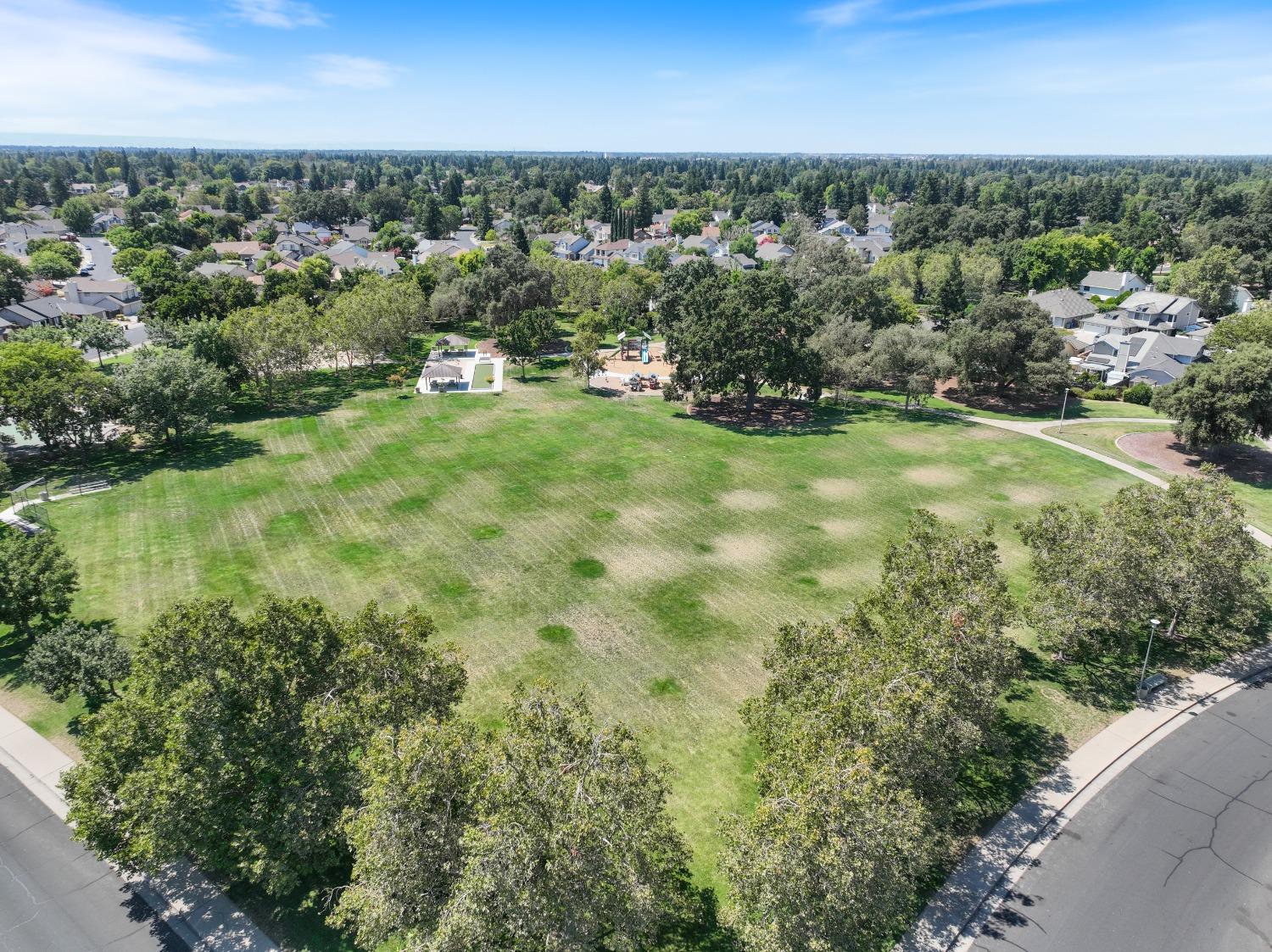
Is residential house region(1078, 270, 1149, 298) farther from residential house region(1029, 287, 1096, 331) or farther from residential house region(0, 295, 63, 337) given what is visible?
residential house region(0, 295, 63, 337)

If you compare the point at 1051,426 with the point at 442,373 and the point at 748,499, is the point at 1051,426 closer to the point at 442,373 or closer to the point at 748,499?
the point at 748,499

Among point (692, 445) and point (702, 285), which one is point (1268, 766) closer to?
point (692, 445)

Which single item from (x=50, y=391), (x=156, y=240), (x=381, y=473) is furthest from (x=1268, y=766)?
(x=156, y=240)

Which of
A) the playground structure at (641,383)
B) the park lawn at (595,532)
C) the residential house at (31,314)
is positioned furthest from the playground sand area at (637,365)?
the residential house at (31,314)

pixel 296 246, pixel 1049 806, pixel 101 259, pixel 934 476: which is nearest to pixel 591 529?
pixel 934 476

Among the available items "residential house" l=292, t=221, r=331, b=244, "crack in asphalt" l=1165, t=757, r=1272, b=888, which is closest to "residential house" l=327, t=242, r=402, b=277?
"residential house" l=292, t=221, r=331, b=244
